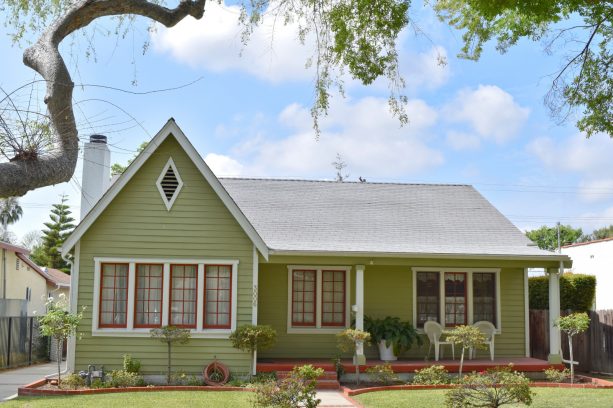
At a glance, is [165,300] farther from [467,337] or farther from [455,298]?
[455,298]

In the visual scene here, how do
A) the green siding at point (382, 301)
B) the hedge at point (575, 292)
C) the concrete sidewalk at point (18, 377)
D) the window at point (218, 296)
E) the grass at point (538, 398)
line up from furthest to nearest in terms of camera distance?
the hedge at point (575, 292), the green siding at point (382, 301), the window at point (218, 296), the concrete sidewalk at point (18, 377), the grass at point (538, 398)

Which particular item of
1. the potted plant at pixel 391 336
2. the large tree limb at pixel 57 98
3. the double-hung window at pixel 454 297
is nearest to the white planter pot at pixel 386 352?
the potted plant at pixel 391 336

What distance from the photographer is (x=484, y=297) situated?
17.5 metres

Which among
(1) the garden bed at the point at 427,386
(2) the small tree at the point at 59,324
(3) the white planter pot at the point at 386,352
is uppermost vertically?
(2) the small tree at the point at 59,324

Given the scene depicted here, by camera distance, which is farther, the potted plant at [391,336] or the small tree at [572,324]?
the potted plant at [391,336]

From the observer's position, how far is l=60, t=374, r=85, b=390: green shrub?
13.6 metres

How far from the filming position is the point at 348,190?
65.2 ft

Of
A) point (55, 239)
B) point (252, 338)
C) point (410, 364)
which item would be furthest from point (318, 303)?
point (55, 239)

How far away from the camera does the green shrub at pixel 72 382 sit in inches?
534

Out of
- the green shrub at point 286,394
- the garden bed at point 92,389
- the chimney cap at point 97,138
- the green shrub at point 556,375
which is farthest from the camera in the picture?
the green shrub at point 556,375

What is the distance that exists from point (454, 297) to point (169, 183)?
7695 millimetres

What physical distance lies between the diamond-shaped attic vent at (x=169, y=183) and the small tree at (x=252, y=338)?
3133mm

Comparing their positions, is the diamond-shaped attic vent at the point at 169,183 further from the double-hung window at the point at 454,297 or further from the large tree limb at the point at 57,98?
the large tree limb at the point at 57,98

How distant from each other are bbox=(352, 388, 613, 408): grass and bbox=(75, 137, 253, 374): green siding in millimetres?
3369
